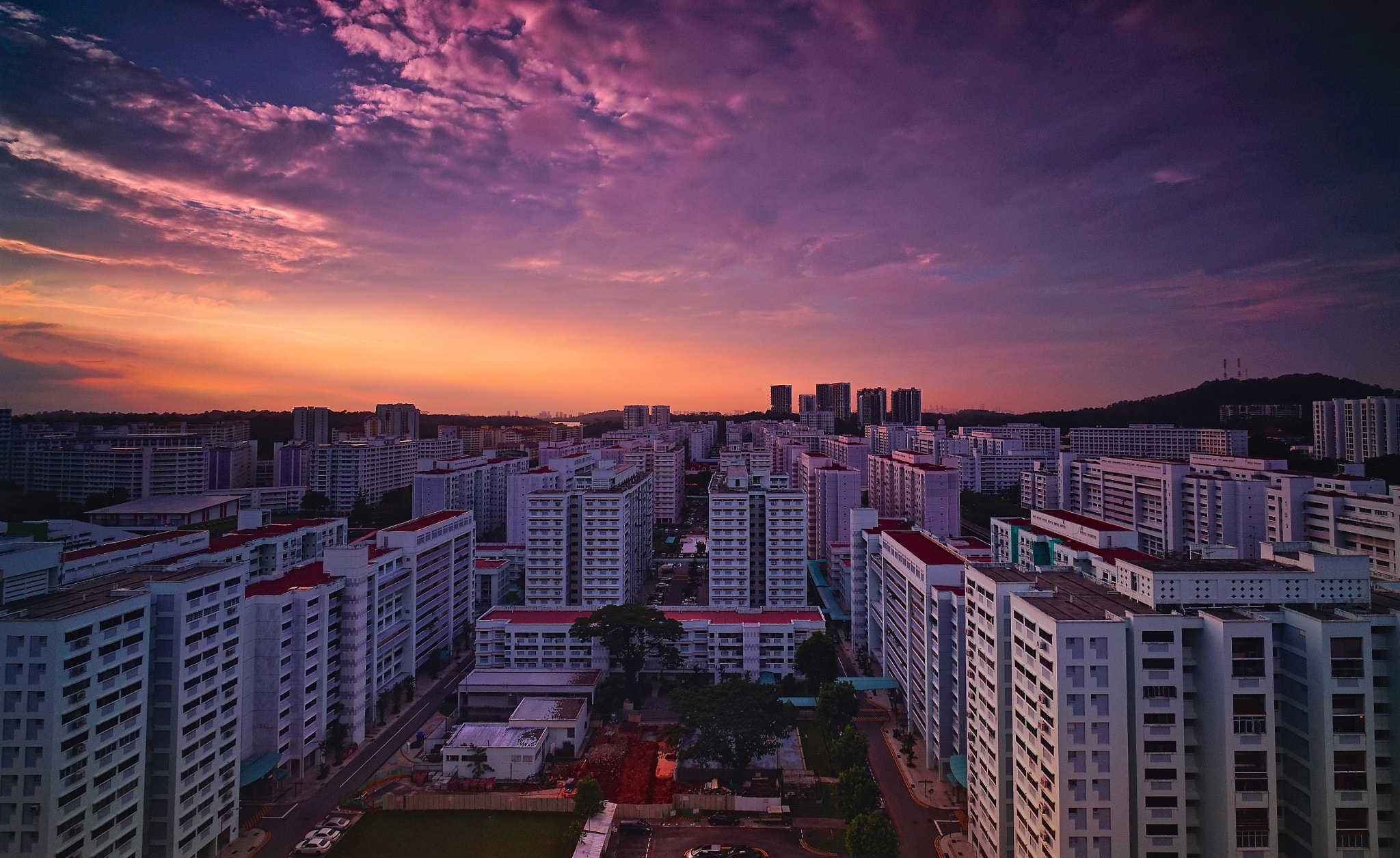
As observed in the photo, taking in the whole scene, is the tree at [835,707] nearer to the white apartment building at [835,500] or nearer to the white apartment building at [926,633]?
the white apartment building at [926,633]

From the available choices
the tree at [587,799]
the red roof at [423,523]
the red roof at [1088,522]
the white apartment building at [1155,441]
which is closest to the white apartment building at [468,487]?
the red roof at [423,523]

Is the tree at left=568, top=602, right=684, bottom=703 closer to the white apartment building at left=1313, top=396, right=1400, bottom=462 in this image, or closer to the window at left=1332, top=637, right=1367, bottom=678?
the window at left=1332, top=637, right=1367, bottom=678

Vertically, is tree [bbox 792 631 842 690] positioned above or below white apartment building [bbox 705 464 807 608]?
below

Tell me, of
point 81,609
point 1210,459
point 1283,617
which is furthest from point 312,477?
point 1210,459

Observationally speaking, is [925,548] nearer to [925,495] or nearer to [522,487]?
[925,495]

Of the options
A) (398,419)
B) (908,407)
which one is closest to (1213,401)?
(908,407)

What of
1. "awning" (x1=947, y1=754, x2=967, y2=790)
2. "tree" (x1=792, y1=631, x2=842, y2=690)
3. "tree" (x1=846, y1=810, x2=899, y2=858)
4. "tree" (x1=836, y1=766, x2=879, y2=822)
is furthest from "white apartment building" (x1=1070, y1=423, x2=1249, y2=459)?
"tree" (x1=846, y1=810, x2=899, y2=858)
